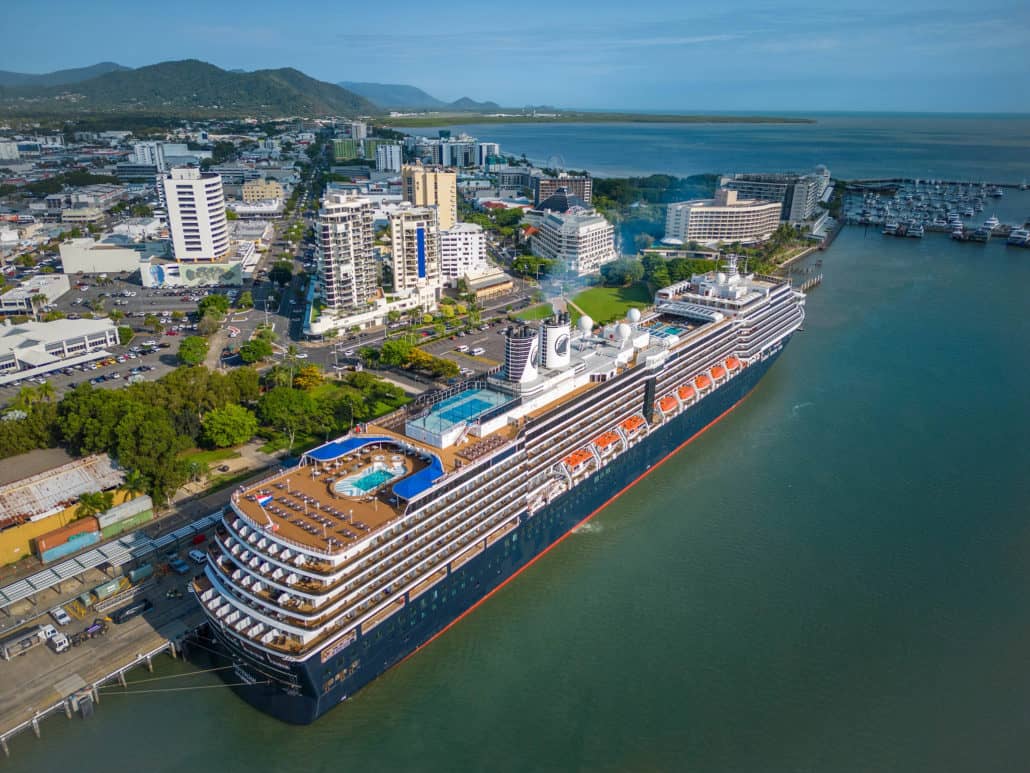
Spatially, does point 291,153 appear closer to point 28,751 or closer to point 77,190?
point 77,190

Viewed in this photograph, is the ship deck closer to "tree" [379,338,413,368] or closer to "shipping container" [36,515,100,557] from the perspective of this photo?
"shipping container" [36,515,100,557]

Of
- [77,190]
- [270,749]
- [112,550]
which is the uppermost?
[77,190]

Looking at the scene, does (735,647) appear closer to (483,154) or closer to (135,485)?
(135,485)

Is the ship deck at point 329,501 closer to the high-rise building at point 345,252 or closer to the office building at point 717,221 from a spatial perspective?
the high-rise building at point 345,252

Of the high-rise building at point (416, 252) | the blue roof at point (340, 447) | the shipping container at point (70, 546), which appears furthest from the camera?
the high-rise building at point (416, 252)

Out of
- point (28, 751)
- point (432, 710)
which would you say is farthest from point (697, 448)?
point (28, 751)

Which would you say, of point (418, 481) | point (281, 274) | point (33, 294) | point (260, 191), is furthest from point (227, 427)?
point (260, 191)

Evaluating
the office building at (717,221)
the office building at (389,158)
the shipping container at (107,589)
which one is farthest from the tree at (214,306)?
the office building at (389,158)
